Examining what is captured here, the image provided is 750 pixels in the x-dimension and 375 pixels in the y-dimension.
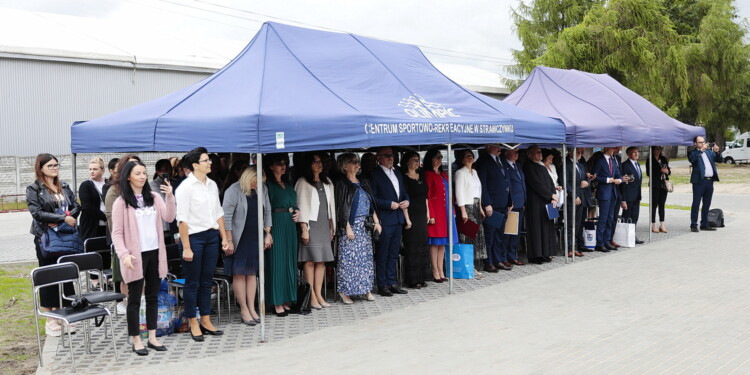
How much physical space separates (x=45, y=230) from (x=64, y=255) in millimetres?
319

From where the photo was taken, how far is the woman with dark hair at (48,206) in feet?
22.8

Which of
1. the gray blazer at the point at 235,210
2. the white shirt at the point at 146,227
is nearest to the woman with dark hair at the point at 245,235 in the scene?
the gray blazer at the point at 235,210

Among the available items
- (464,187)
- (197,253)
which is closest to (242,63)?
(197,253)

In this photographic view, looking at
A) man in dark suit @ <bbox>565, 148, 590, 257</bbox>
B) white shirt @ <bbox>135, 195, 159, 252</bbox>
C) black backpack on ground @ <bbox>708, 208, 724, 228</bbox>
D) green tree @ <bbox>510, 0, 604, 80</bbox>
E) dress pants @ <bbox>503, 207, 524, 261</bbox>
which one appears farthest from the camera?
green tree @ <bbox>510, 0, 604, 80</bbox>

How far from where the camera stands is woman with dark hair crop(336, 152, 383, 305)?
331 inches

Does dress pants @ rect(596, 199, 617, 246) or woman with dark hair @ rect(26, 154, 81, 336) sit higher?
woman with dark hair @ rect(26, 154, 81, 336)

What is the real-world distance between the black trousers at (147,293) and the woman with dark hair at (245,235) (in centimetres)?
100

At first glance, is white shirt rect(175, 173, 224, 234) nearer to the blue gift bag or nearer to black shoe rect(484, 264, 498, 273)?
the blue gift bag

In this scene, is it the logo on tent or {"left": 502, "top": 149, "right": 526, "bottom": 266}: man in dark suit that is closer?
the logo on tent

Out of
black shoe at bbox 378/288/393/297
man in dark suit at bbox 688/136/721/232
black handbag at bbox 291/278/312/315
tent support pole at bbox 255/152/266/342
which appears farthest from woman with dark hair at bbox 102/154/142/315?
man in dark suit at bbox 688/136/721/232

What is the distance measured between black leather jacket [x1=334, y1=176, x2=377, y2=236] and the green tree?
2489 cm

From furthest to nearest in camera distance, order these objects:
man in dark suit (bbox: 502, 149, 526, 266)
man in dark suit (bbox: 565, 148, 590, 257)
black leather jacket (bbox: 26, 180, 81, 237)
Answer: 1. man in dark suit (bbox: 565, 148, 590, 257)
2. man in dark suit (bbox: 502, 149, 526, 266)
3. black leather jacket (bbox: 26, 180, 81, 237)

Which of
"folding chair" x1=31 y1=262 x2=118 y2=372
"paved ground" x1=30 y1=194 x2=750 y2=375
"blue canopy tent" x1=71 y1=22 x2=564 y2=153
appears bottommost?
"paved ground" x1=30 y1=194 x2=750 y2=375

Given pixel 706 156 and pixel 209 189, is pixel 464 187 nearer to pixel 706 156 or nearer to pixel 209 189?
pixel 209 189
